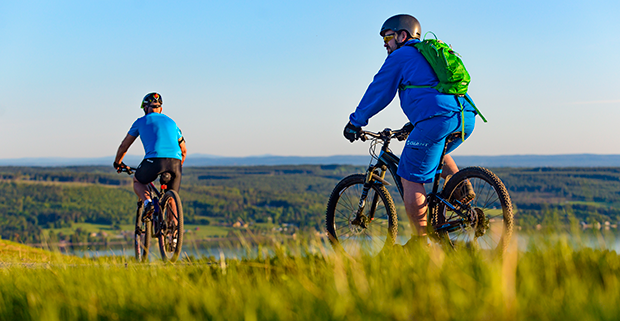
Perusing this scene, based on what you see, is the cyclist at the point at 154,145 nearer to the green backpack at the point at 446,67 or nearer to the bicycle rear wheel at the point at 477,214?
the bicycle rear wheel at the point at 477,214

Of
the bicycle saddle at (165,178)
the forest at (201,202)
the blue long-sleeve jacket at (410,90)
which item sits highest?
the blue long-sleeve jacket at (410,90)

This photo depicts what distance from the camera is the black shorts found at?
7.18 metres

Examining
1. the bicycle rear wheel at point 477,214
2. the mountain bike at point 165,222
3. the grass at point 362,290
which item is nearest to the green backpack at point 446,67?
the bicycle rear wheel at point 477,214

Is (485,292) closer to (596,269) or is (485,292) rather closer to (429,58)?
(596,269)

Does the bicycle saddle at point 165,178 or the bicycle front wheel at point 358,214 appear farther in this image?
the bicycle saddle at point 165,178

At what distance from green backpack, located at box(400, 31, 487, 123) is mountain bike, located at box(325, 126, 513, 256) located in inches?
17.9

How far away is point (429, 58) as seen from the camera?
4.46 metres

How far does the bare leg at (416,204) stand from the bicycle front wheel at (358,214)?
357 mm

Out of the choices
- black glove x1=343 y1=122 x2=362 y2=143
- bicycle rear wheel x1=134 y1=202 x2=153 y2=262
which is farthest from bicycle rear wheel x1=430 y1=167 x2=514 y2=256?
bicycle rear wheel x1=134 y1=202 x2=153 y2=262

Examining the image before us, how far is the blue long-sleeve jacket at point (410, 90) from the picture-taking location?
4453mm

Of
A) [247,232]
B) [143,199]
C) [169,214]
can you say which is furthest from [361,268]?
[143,199]

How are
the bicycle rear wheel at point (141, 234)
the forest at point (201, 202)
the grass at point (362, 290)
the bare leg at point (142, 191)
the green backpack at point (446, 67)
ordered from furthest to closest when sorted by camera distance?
the forest at point (201, 202)
the bare leg at point (142, 191)
the bicycle rear wheel at point (141, 234)
the green backpack at point (446, 67)
the grass at point (362, 290)

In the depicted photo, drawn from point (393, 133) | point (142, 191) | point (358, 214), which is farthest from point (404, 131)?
point (142, 191)

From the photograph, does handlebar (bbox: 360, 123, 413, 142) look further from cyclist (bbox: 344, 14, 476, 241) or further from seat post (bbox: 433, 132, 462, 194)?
seat post (bbox: 433, 132, 462, 194)
